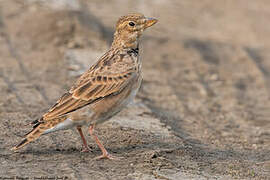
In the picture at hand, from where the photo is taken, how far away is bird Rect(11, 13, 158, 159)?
7.84m

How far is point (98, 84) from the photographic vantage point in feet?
27.0

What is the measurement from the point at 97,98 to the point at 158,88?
5598 mm

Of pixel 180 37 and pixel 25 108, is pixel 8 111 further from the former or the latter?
pixel 180 37

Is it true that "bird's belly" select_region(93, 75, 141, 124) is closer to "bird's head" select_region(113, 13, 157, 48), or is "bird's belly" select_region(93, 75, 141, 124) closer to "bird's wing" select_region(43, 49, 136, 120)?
"bird's wing" select_region(43, 49, 136, 120)

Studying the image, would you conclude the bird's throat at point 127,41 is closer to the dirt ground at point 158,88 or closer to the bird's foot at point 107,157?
the dirt ground at point 158,88

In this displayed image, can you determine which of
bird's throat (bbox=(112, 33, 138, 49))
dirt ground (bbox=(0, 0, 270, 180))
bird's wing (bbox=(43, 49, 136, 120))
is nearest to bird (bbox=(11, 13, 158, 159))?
bird's wing (bbox=(43, 49, 136, 120))

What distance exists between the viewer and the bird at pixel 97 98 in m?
7.84

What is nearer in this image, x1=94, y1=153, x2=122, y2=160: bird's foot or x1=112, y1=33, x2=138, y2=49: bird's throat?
x1=94, y1=153, x2=122, y2=160: bird's foot

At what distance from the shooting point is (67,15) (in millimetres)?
16156

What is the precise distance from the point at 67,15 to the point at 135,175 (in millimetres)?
9549

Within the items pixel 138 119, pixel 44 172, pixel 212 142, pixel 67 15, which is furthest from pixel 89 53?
pixel 44 172

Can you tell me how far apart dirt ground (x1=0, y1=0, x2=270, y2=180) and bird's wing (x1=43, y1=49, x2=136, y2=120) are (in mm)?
735

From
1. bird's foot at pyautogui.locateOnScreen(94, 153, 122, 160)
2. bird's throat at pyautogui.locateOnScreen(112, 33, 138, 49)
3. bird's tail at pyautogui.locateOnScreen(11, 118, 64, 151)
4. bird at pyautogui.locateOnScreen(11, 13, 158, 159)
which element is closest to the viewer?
bird's tail at pyautogui.locateOnScreen(11, 118, 64, 151)

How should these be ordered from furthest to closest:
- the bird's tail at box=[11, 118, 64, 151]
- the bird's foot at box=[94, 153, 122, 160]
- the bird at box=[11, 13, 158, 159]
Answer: the bird's foot at box=[94, 153, 122, 160] < the bird at box=[11, 13, 158, 159] < the bird's tail at box=[11, 118, 64, 151]
